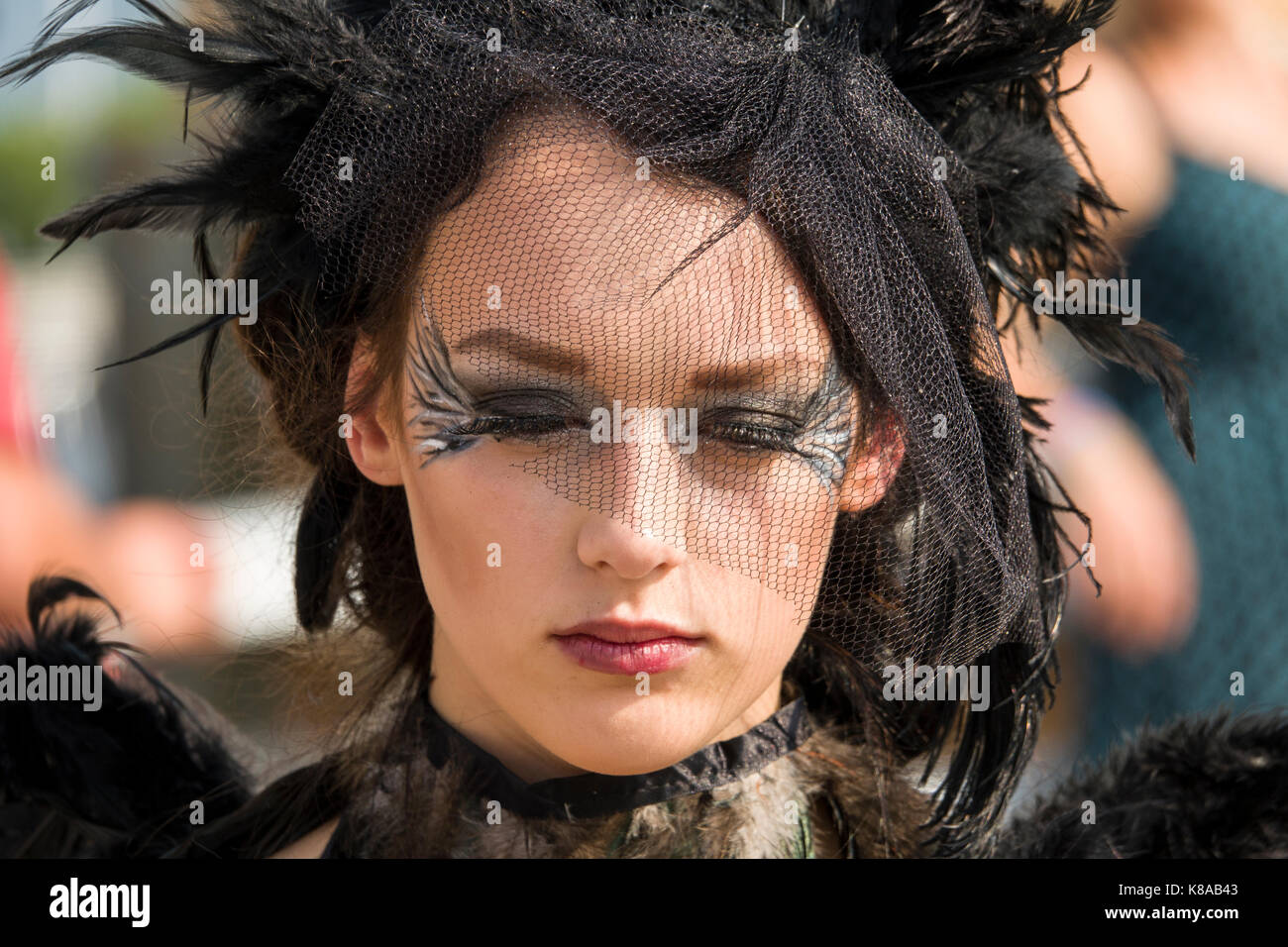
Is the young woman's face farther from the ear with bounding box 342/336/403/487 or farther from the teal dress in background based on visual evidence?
the teal dress in background

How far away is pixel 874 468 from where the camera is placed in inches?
51.3

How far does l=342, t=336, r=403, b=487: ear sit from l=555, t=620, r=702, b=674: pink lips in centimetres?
36

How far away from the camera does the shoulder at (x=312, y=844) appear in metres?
1.46

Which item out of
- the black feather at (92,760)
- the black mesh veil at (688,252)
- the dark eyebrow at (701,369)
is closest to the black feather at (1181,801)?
the black mesh veil at (688,252)

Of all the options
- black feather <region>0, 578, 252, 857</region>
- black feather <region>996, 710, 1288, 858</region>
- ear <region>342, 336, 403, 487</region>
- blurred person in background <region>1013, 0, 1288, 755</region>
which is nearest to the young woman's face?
ear <region>342, 336, 403, 487</region>

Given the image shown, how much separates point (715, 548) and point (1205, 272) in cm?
140

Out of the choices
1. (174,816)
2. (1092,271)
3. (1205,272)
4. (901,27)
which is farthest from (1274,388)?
(174,816)

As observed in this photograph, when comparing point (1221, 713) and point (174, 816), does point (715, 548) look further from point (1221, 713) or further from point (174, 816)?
point (174, 816)

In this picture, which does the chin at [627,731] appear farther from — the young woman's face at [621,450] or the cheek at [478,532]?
the cheek at [478,532]

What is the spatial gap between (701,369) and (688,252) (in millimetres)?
116

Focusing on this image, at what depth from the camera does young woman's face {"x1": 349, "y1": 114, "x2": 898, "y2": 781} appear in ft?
3.84

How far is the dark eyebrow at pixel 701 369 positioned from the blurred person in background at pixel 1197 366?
1059mm

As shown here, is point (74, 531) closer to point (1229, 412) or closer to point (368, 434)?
point (368, 434)

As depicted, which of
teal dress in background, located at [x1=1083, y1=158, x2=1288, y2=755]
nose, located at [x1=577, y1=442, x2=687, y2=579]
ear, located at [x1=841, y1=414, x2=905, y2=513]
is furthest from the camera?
teal dress in background, located at [x1=1083, y1=158, x2=1288, y2=755]
